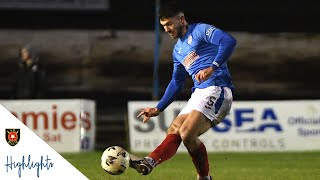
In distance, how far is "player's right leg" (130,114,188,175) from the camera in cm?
941

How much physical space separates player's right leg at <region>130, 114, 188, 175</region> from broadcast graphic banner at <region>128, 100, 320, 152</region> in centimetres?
936

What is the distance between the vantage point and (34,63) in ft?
71.9

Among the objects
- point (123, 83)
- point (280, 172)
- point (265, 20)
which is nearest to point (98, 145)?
point (123, 83)

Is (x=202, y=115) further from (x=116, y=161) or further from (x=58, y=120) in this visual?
(x=58, y=120)

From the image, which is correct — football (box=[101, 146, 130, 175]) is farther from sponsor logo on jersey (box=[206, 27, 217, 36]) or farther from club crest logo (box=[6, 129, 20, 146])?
sponsor logo on jersey (box=[206, 27, 217, 36])

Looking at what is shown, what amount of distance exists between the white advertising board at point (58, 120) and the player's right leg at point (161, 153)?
374 inches

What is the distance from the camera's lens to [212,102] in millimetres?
9812

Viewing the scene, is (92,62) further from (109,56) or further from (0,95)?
(0,95)

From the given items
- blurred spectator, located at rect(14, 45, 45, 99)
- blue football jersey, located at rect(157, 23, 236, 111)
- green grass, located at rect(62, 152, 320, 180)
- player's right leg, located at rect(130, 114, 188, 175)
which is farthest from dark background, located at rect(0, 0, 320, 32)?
player's right leg, located at rect(130, 114, 188, 175)

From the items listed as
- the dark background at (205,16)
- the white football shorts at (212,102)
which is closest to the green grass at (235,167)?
the white football shorts at (212,102)

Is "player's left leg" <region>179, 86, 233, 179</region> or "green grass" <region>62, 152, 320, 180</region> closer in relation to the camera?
"player's left leg" <region>179, 86, 233, 179</region>

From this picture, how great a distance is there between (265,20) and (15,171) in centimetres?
1762

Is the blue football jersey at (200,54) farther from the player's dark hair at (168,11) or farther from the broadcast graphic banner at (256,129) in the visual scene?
the broadcast graphic banner at (256,129)

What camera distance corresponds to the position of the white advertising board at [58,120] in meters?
19.3
